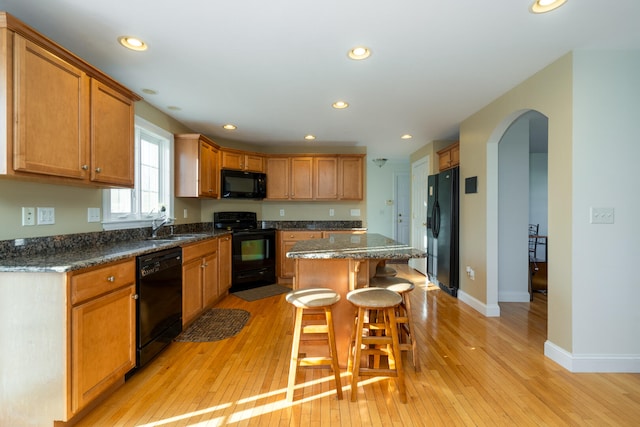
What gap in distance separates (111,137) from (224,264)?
6.95 feet

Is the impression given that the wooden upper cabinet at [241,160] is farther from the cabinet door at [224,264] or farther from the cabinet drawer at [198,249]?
the cabinet drawer at [198,249]

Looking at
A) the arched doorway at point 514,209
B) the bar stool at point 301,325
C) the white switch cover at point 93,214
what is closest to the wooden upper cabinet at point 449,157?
the arched doorway at point 514,209

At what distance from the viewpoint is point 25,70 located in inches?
59.8

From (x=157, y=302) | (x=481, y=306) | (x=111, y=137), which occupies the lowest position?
(x=481, y=306)

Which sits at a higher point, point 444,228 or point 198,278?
point 444,228

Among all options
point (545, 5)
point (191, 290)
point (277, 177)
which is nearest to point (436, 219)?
point (277, 177)

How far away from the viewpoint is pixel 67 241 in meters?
2.11

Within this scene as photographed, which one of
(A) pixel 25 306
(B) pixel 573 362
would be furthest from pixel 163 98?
(B) pixel 573 362

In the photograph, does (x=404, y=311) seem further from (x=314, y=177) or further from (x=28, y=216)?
(x=314, y=177)

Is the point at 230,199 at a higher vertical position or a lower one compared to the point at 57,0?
lower

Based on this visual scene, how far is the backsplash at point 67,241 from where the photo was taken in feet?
5.68

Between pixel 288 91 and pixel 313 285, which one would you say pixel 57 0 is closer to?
pixel 288 91

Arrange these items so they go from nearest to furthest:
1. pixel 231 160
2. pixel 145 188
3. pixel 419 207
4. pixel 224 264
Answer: pixel 145 188
pixel 224 264
pixel 231 160
pixel 419 207

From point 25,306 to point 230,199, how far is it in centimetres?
323
